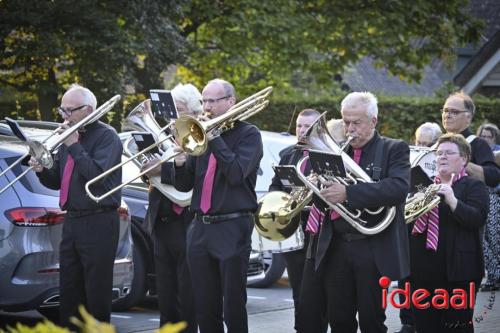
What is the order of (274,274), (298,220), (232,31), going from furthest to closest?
1. (232,31)
2. (274,274)
3. (298,220)

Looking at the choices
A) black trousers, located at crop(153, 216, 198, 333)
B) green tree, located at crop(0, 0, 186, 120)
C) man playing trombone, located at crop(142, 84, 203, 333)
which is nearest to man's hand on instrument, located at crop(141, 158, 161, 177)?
man playing trombone, located at crop(142, 84, 203, 333)

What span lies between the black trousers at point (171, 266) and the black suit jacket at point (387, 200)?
1.63m

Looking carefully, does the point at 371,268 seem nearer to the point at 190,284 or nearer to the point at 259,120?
the point at 190,284

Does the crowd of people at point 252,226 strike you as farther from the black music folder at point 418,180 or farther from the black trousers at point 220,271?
the black music folder at point 418,180

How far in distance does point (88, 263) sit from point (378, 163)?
7.58 ft

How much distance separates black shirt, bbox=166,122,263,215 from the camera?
6.76 meters

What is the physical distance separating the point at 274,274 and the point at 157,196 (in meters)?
4.68

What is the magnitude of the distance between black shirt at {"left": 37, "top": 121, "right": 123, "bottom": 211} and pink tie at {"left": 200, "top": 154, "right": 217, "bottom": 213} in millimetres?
844

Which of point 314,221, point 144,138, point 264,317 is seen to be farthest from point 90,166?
point 264,317

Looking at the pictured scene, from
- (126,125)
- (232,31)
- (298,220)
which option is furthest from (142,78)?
(298,220)

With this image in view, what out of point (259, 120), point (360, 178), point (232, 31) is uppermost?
point (232, 31)

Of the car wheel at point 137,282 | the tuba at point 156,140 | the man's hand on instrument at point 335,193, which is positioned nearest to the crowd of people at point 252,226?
the man's hand on instrument at point 335,193

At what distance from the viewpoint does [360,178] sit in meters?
6.39

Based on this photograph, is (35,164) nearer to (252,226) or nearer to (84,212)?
(84,212)
